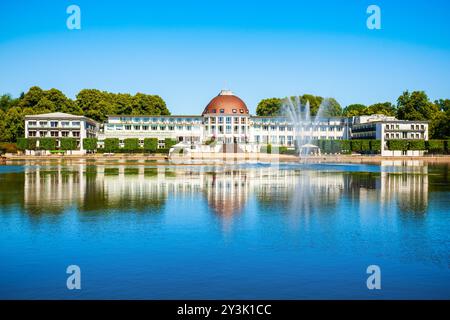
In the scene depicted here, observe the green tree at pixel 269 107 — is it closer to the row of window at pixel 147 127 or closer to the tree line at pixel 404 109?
the tree line at pixel 404 109

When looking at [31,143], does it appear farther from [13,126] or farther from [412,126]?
[412,126]

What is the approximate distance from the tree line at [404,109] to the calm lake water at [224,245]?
86538 mm

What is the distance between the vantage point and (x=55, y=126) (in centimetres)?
10669

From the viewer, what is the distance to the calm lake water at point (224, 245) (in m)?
13.0

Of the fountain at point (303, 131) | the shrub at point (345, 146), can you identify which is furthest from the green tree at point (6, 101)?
the shrub at point (345, 146)

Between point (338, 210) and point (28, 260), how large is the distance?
15.2 meters

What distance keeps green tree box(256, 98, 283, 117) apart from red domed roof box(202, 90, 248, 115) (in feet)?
63.8

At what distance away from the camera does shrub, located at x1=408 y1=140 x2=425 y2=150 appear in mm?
102738

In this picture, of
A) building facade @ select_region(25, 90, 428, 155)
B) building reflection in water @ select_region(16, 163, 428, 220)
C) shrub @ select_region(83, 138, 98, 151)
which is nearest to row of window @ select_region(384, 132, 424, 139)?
building facade @ select_region(25, 90, 428, 155)

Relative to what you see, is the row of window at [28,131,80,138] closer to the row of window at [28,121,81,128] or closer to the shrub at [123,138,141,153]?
the row of window at [28,121,81,128]

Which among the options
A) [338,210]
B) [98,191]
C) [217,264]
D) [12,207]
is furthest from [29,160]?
[217,264]

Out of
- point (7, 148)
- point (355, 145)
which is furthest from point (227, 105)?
point (7, 148)

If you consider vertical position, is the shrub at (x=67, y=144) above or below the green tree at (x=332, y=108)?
below
